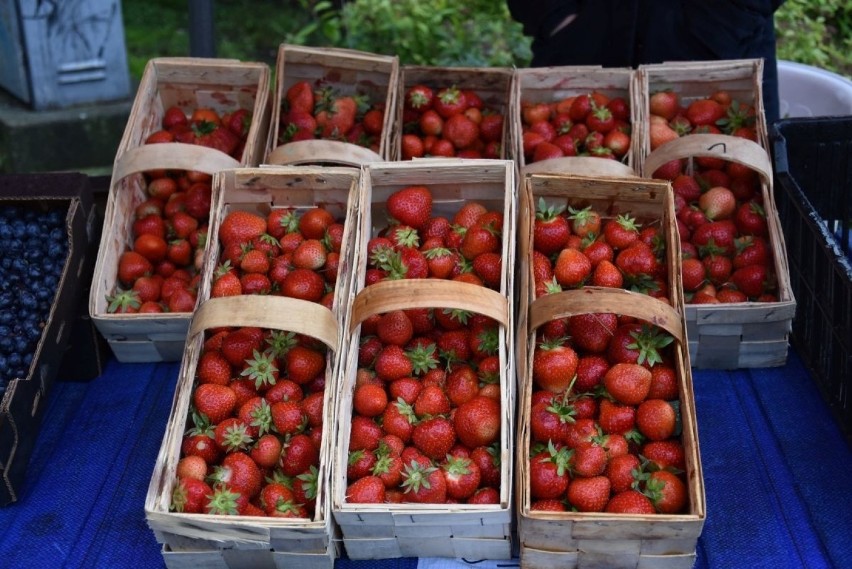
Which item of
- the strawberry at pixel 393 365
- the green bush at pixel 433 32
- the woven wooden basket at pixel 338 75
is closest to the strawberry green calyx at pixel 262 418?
the strawberry at pixel 393 365

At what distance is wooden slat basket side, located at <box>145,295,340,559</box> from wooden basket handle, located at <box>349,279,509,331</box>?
11 centimetres

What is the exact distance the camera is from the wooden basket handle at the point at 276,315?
5.69 ft

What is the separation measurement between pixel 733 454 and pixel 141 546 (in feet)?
4.22

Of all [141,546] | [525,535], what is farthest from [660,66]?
[141,546]

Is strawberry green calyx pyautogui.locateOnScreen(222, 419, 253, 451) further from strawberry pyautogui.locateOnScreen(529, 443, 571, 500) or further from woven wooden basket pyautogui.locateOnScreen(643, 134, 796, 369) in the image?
woven wooden basket pyautogui.locateOnScreen(643, 134, 796, 369)

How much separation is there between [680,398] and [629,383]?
0.10 metres

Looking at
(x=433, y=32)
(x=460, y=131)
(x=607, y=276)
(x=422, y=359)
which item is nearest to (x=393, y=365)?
(x=422, y=359)

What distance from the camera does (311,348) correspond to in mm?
1866

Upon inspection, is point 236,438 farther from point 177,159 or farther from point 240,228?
point 177,159

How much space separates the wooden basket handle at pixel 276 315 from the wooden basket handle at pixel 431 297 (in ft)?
0.26

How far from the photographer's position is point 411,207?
6.66ft

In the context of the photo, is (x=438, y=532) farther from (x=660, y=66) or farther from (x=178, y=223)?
(x=660, y=66)

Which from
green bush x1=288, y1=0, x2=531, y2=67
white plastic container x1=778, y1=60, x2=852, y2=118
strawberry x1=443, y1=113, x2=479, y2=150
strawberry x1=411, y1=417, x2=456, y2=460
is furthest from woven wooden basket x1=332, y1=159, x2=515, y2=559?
green bush x1=288, y1=0, x2=531, y2=67

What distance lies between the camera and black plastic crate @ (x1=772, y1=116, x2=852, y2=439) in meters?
1.98
